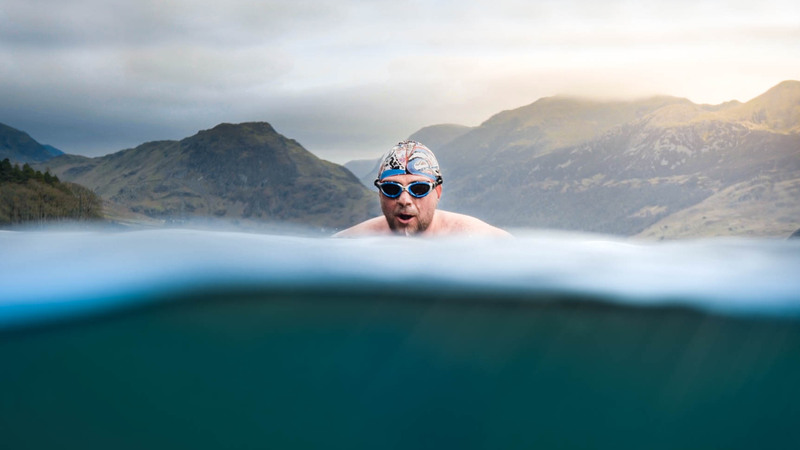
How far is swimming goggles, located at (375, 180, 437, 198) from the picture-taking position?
7.46 meters

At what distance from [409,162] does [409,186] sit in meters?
0.25

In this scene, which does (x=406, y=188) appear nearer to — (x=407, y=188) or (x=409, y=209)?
(x=407, y=188)

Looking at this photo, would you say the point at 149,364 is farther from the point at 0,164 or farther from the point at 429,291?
the point at 0,164

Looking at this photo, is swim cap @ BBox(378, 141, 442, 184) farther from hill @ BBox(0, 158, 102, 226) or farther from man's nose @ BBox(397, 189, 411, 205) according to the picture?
hill @ BBox(0, 158, 102, 226)

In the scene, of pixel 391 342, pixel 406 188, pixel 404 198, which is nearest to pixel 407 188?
pixel 406 188

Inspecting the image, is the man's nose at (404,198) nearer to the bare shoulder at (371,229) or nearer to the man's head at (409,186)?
the man's head at (409,186)

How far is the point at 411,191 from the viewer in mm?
7488

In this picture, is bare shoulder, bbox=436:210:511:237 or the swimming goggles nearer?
the swimming goggles

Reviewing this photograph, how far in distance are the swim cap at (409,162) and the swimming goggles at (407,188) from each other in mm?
92

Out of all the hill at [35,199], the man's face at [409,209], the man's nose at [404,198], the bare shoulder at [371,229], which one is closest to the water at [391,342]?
the man's face at [409,209]

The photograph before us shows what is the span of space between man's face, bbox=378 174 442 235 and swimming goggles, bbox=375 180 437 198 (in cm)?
3

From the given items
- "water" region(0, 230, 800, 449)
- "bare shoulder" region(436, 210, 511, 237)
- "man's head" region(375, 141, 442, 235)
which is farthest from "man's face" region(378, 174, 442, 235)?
"bare shoulder" region(436, 210, 511, 237)

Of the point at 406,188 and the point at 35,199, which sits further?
the point at 35,199

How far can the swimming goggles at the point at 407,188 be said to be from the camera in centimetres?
746
